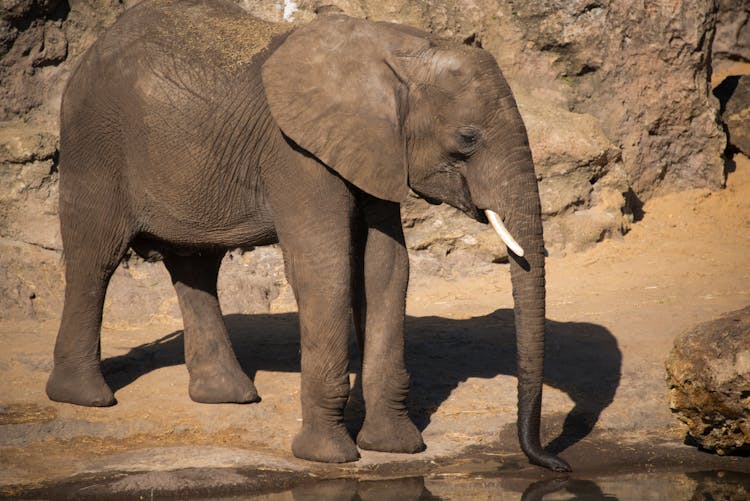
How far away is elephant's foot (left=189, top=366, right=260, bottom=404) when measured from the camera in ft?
23.9

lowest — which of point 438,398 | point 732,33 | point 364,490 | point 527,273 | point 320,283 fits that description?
point 364,490

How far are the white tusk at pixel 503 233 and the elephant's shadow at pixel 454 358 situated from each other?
1.40 metres

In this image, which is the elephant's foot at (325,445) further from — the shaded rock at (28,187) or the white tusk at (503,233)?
the shaded rock at (28,187)

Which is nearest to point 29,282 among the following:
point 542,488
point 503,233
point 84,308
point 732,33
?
point 84,308

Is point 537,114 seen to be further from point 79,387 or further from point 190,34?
point 79,387

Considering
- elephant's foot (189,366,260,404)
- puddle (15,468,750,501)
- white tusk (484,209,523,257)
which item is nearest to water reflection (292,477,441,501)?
puddle (15,468,750,501)

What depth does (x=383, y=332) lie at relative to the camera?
655cm

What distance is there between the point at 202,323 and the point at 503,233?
104 inches

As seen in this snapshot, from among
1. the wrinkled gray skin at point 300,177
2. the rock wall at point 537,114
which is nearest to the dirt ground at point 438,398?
the wrinkled gray skin at point 300,177

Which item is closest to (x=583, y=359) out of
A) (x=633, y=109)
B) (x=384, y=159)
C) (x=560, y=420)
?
(x=560, y=420)

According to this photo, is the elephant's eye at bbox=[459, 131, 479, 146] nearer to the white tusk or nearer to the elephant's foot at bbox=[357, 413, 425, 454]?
the white tusk

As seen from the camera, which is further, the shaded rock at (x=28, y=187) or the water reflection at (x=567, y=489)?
the shaded rock at (x=28, y=187)

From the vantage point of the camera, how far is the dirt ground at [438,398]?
6.19 meters

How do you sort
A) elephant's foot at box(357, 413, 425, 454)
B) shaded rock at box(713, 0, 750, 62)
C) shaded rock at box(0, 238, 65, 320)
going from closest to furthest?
elephant's foot at box(357, 413, 425, 454)
shaded rock at box(0, 238, 65, 320)
shaded rock at box(713, 0, 750, 62)
